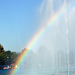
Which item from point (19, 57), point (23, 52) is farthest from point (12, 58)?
point (23, 52)

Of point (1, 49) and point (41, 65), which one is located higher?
point (1, 49)

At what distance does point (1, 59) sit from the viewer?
287ft

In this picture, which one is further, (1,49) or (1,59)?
(1,49)

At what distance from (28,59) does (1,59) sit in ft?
62.5

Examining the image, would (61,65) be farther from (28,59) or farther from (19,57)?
(19,57)

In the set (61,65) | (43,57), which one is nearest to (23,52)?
(43,57)

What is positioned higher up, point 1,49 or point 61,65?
point 1,49

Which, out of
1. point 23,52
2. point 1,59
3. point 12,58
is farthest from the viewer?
point 23,52

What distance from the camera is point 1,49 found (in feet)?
330

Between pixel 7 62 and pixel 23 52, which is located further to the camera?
pixel 23 52

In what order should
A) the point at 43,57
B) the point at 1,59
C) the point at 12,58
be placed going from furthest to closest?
the point at 12,58
the point at 1,59
the point at 43,57

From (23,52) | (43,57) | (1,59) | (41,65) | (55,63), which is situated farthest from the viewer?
(23,52)

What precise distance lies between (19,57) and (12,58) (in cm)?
428

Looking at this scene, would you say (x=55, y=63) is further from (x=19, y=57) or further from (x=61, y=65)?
(x=19, y=57)
